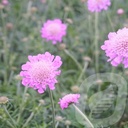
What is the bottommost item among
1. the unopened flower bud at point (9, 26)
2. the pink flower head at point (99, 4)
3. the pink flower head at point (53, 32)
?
the pink flower head at point (99, 4)

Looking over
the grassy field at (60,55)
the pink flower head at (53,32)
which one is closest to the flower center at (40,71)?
the grassy field at (60,55)

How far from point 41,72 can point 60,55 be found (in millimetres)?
1198

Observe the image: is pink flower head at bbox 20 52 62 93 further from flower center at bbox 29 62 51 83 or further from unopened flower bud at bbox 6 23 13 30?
unopened flower bud at bbox 6 23 13 30

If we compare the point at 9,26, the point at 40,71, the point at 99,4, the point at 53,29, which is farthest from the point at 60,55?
the point at 40,71

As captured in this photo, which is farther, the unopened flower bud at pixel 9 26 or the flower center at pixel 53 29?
the unopened flower bud at pixel 9 26

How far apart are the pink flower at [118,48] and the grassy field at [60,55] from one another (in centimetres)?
36

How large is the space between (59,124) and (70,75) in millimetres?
632

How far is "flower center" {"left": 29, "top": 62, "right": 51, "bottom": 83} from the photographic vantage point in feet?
4.72

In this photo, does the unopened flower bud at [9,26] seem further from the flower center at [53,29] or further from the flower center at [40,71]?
the flower center at [40,71]

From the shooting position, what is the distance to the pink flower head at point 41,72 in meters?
1.43

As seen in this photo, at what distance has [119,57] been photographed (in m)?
1.44

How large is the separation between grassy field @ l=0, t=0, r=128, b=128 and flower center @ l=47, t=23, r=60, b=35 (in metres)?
0.09

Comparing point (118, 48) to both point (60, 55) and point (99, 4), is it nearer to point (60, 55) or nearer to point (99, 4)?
point (99, 4)

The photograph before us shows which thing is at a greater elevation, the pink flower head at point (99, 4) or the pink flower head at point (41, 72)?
the pink flower head at point (99, 4)
